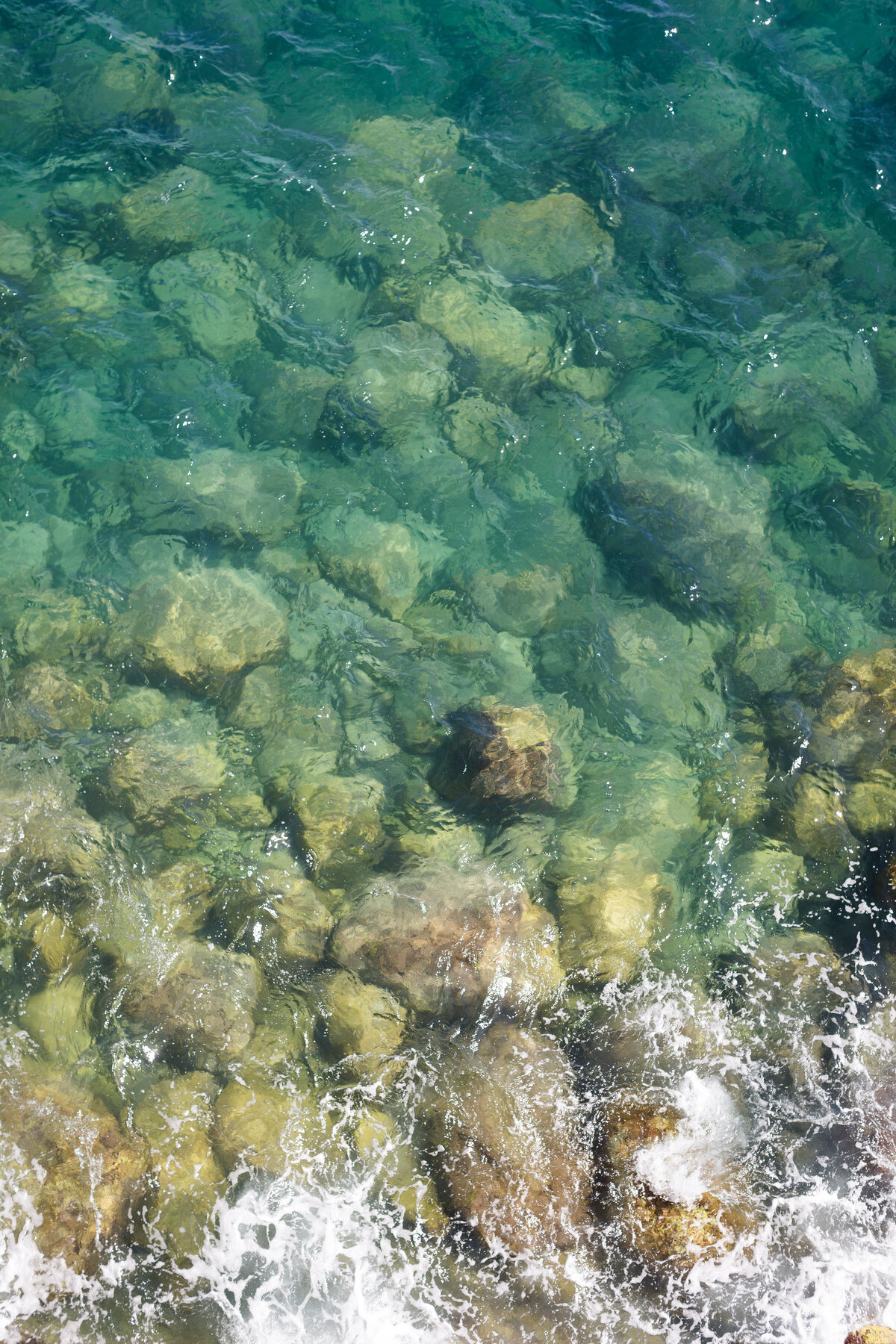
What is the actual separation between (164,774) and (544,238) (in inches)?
227

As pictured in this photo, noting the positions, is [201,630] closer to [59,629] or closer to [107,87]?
[59,629]

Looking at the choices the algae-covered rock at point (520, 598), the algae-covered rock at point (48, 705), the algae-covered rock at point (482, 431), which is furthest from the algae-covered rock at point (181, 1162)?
the algae-covered rock at point (482, 431)

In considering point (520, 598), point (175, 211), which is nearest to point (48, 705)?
point (520, 598)

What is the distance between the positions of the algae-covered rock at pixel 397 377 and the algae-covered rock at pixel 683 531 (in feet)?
4.95

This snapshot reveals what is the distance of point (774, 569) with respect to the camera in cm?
665

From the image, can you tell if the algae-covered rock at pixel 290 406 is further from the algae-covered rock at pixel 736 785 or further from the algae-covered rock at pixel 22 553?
the algae-covered rock at pixel 736 785

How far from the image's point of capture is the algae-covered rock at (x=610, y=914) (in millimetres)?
5160

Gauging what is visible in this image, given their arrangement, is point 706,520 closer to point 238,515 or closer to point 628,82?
point 238,515

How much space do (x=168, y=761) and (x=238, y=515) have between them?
6.58 ft

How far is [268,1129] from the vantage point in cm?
462

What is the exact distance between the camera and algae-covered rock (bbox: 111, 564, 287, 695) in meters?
5.89

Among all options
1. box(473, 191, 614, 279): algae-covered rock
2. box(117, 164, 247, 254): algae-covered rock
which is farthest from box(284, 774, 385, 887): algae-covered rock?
box(117, 164, 247, 254): algae-covered rock

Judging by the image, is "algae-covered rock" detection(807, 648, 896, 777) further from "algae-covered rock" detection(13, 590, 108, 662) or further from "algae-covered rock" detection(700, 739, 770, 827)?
"algae-covered rock" detection(13, 590, 108, 662)

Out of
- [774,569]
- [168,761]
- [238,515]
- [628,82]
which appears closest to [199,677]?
[168,761]
